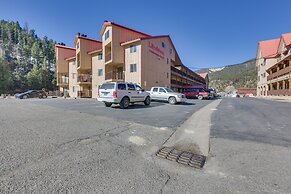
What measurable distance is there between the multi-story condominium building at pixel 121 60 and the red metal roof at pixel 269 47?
1152 inches

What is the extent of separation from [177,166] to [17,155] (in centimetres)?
353

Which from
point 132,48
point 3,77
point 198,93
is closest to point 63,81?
point 3,77

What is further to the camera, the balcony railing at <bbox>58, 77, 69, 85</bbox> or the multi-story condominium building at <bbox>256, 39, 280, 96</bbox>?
the multi-story condominium building at <bbox>256, 39, 280, 96</bbox>

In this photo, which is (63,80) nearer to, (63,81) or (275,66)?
(63,81)

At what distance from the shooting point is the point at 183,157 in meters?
3.75

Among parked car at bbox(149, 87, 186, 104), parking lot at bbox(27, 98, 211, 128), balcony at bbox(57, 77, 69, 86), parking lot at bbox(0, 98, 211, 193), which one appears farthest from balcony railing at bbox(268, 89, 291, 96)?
balcony at bbox(57, 77, 69, 86)

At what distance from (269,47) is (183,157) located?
5870 cm

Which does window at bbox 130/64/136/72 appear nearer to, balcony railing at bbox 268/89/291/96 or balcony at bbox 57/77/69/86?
balcony at bbox 57/77/69/86

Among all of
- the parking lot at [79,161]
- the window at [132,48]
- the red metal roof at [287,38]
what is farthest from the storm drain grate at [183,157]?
the red metal roof at [287,38]

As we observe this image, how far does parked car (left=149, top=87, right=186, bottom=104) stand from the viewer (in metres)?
16.6

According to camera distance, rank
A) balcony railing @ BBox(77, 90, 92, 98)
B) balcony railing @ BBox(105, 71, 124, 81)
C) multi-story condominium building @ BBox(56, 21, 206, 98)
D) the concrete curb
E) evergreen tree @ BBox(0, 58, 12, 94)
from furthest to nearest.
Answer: evergreen tree @ BBox(0, 58, 12, 94) < balcony railing @ BBox(77, 90, 92, 98) < balcony railing @ BBox(105, 71, 124, 81) < multi-story condominium building @ BBox(56, 21, 206, 98) < the concrete curb

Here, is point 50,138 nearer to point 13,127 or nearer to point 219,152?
point 13,127

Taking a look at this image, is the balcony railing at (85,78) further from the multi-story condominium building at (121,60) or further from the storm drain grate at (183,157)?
the storm drain grate at (183,157)

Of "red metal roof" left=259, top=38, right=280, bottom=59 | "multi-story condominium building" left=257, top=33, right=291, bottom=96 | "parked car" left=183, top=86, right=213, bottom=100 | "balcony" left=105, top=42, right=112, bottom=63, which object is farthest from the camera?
"red metal roof" left=259, top=38, right=280, bottom=59
